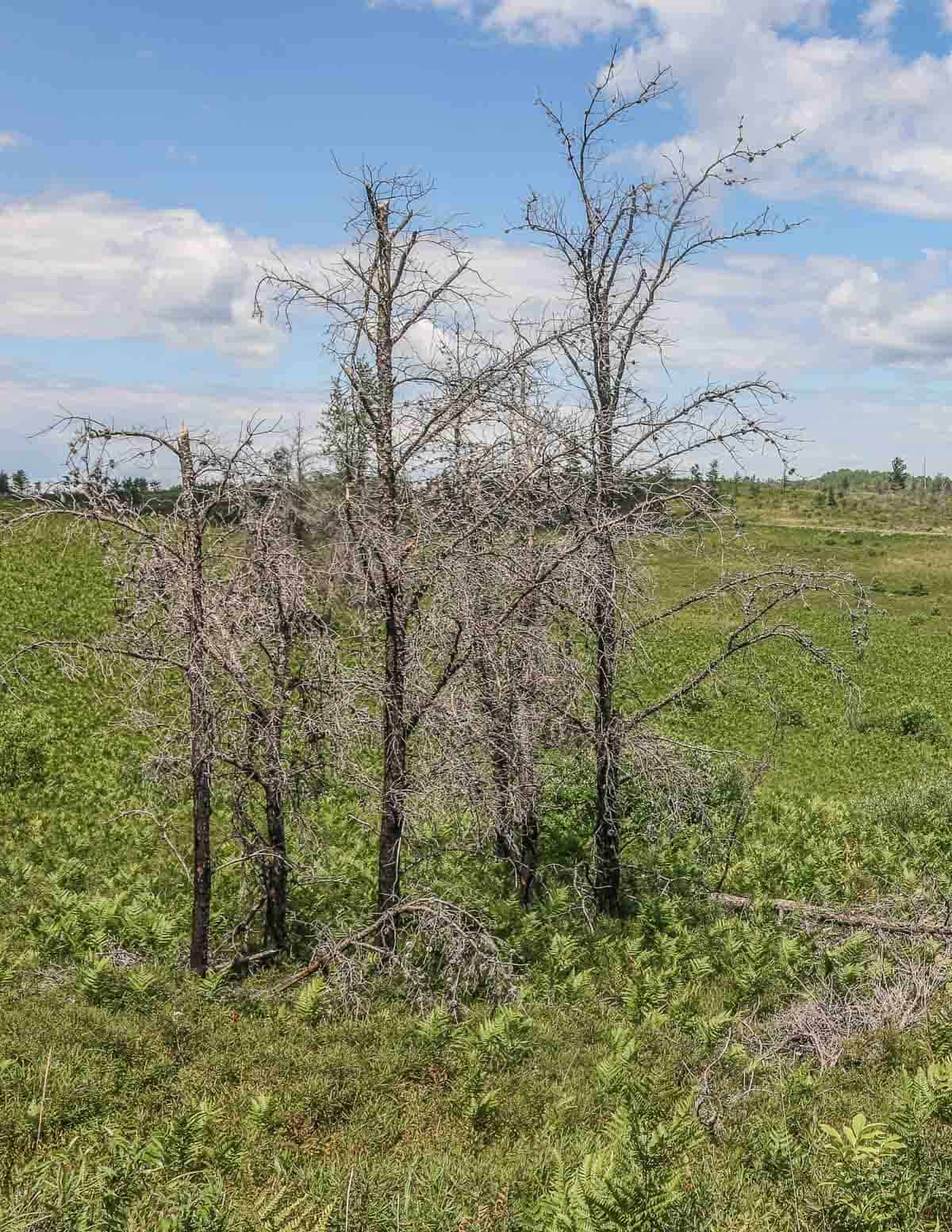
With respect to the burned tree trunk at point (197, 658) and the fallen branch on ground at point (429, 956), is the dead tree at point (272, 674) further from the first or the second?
the fallen branch on ground at point (429, 956)

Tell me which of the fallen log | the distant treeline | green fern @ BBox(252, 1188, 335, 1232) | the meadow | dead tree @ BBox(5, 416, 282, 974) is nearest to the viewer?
green fern @ BBox(252, 1188, 335, 1232)

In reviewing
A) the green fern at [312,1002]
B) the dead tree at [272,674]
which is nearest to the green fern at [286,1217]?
the green fern at [312,1002]

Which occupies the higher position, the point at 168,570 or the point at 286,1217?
the point at 168,570

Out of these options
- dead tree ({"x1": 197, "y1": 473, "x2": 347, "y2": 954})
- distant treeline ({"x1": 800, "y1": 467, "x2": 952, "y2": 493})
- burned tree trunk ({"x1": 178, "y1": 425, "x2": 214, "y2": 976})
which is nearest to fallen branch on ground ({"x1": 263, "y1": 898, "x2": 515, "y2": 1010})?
dead tree ({"x1": 197, "y1": 473, "x2": 347, "y2": 954})

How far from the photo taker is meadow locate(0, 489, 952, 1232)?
4504mm

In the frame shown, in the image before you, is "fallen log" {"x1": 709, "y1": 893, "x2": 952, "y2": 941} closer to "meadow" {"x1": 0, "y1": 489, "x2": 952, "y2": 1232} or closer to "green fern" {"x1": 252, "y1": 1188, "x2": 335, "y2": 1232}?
"meadow" {"x1": 0, "y1": 489, "x2": 952, "y2": 1232}

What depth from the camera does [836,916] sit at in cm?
1099

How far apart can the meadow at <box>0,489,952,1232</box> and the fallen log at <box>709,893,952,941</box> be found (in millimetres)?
106

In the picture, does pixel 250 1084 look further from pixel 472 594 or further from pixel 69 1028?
pixel 472 594

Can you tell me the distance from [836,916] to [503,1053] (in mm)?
5726

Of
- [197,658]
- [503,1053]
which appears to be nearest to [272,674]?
[197,658]

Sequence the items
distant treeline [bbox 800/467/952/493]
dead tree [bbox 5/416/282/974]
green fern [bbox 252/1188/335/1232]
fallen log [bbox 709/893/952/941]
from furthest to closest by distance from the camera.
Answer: distant treeline [bbox 800/467/952/493] < fallen log [bbox 709/893/952/941] < dead tree [bbox 5/416/282/974] < green fern [bbox 252/1188/335/1232]

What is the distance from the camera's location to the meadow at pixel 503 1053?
4.50 metres

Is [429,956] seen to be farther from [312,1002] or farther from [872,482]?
[872,482]
